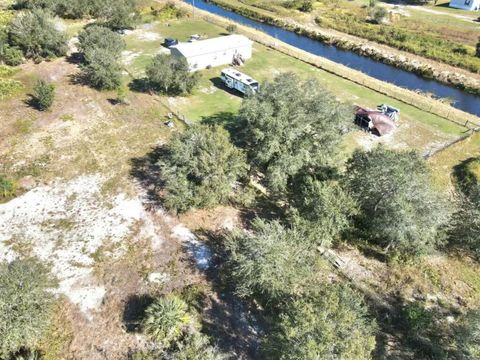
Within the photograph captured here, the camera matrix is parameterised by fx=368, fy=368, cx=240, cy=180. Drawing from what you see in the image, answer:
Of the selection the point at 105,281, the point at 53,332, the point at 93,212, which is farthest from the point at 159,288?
the point at 93,212

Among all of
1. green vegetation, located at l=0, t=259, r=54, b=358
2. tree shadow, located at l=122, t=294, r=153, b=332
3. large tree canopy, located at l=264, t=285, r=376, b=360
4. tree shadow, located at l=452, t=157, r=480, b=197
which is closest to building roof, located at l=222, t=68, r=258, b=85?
tree shadow, located at l=452, t=157, r=480, b=197

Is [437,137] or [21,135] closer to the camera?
[21,135]

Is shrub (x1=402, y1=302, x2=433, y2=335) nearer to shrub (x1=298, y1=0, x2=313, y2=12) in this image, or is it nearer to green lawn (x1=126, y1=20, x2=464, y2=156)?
green lawn (x1=126, y1=20, x2=464, y2=156)

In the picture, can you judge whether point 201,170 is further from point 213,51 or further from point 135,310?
point 213,51

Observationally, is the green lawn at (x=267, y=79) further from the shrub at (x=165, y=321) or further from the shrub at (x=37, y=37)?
the shrub at (x=165, y=321)

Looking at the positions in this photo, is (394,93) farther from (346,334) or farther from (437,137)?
(346,334)

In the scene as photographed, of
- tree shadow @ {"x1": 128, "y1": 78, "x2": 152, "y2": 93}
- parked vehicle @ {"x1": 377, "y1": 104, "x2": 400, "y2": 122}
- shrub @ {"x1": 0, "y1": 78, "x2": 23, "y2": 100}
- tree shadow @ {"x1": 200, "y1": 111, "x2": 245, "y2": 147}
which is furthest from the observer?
tree shadow @ {"x1": 128, "y1": 78, "x2": 152, "y2": 93}

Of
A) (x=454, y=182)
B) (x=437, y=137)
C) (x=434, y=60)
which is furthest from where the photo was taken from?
(x=434, y=60)

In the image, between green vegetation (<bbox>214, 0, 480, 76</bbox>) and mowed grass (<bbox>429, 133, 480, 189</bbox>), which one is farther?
green vegetation (<bbox>214, 0, 480, 76</bbox>)
